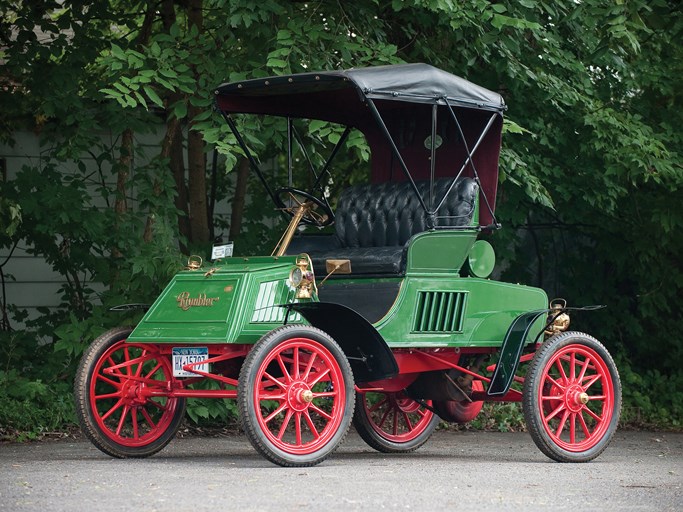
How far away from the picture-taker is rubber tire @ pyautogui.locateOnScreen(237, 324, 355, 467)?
7441 millimetres

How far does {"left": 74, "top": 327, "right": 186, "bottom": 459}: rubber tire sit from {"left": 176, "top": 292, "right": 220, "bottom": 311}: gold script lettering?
A: 579 millimetres

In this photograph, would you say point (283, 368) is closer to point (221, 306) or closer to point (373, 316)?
point (221, 306)

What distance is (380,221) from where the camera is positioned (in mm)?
9672

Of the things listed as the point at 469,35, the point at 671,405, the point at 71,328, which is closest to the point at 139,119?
the point at 71,328

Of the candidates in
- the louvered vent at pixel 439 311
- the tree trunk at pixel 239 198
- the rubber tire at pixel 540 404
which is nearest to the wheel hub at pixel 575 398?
the rubber tire at pixel 540 404

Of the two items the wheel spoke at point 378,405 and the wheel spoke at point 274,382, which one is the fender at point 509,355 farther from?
the wheel spoke at point 274,382

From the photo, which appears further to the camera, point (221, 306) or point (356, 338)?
point (356, 338)

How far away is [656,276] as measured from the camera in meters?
13.9

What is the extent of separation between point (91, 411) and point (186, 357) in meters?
0.75

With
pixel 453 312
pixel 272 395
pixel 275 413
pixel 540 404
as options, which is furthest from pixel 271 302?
pixel 540 404

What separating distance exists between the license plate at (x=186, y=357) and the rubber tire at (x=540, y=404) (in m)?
2.19

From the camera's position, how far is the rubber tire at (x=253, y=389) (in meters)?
7.44

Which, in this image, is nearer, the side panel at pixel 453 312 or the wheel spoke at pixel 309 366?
the wheel spoke at pixel 309 366

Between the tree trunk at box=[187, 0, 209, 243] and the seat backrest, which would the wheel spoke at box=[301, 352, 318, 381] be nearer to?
the seat backrest
